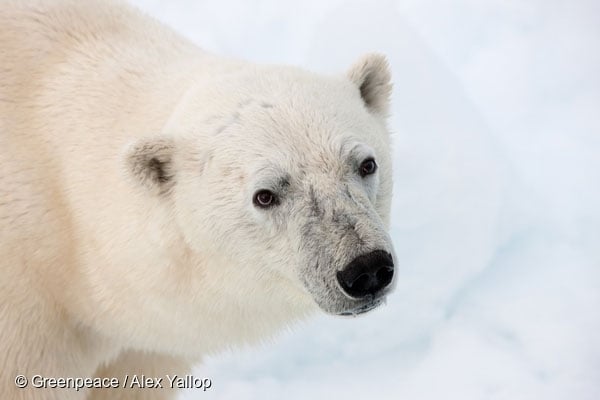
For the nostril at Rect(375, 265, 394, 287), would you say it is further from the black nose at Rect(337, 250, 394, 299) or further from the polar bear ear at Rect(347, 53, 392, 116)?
the polar bear ear at Rect(347, 53, 392, 116)

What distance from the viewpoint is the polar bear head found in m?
2.68

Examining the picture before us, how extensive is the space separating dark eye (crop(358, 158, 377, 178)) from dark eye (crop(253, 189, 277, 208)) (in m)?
Result: 0.35

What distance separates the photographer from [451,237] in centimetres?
554

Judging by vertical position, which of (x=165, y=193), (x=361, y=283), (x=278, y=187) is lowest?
(x=165, y=193)

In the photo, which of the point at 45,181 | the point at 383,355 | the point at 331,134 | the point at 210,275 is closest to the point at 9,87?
the point at 45,181

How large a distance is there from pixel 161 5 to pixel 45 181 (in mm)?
4497

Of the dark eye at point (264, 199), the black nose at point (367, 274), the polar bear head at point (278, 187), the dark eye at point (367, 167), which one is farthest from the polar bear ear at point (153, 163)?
the black nose at point (367, 274)

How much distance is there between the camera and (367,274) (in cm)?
260

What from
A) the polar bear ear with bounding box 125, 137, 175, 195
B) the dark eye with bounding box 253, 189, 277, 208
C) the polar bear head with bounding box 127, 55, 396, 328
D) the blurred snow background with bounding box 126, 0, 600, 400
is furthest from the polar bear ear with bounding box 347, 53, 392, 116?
the blurred snow background with bounding box 126, 0, 600, 400

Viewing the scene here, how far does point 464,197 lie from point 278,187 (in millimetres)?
3180

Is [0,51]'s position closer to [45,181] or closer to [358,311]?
[45,181]

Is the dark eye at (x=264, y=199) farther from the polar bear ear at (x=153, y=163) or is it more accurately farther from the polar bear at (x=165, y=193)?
the polar bear ear at (x=153, y=163)

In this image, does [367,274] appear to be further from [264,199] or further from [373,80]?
[373,80]

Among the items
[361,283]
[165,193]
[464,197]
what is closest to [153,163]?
[165,193]
